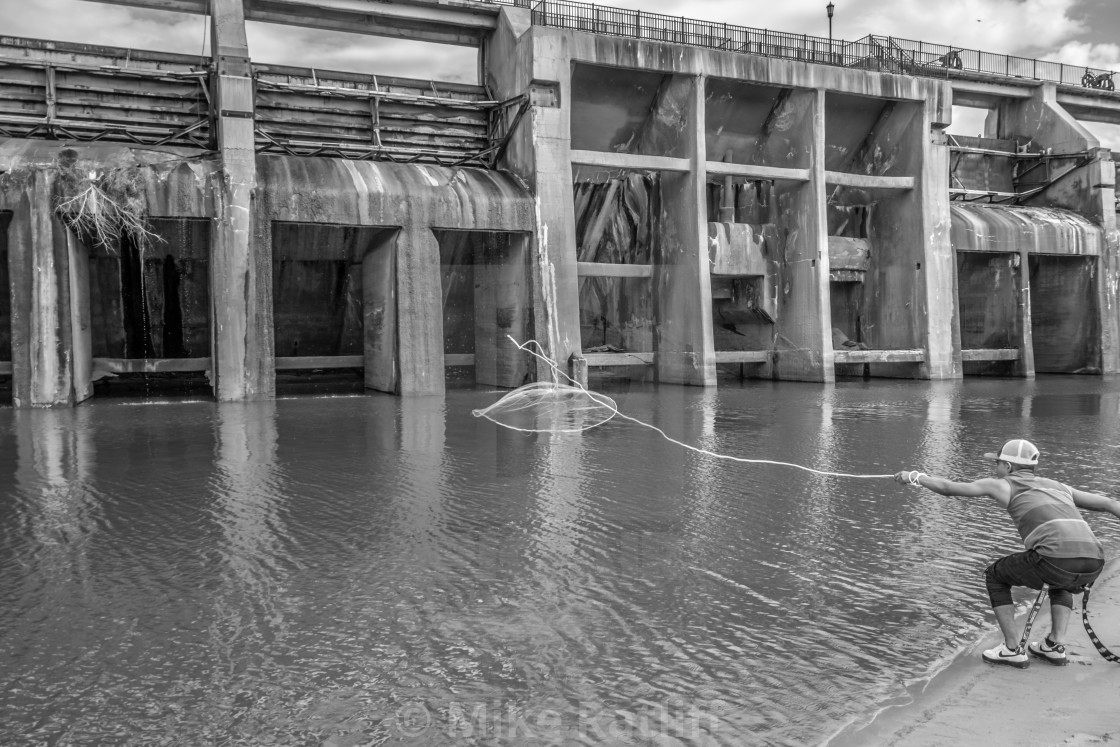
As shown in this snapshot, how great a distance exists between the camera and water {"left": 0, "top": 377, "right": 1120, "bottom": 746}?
3457 mm

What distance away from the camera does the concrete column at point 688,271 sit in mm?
20828

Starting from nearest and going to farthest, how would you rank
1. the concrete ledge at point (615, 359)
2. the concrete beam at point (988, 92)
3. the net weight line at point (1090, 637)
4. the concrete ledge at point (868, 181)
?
the net weight line at point (1090, 637) < the concrete ledge at point (615, 359) < the concrete ledge at point (868, 181) < the concrete beam at point (988, 92)

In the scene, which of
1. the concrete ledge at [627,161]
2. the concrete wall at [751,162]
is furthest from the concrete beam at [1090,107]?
the concrete ledge at [627,161]

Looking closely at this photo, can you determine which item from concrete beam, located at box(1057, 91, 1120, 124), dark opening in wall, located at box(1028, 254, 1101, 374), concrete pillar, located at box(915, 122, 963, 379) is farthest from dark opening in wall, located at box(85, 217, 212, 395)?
concrete beam, located at box(1057, 91, 1120, 124)

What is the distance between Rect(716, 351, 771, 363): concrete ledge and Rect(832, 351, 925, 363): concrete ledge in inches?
69.6

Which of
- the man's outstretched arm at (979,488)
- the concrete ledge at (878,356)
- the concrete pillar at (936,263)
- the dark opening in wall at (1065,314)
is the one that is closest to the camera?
the man's outstretched arm at (979,488)

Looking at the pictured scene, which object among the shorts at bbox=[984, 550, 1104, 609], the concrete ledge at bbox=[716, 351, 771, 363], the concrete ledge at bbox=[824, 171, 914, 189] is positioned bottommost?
the shorts at bbox=[984, 550, 1104, 609]

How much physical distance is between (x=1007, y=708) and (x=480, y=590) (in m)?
2.61

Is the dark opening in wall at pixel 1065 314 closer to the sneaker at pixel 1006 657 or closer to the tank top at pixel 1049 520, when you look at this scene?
the tank top at pixel 1049 520

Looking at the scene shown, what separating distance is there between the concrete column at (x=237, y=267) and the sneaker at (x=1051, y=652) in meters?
15.0

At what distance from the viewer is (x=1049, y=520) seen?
13.1ft

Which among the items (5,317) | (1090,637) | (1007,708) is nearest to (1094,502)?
(1090,637)

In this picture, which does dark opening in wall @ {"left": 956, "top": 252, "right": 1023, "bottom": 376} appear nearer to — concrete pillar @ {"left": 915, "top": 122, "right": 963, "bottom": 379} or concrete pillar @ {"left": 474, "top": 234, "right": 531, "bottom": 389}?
concrete pillar @ {"left": 915, "top": 122, "right": 963, "bottom": 379}

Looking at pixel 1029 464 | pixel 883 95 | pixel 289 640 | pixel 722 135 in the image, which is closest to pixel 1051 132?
pixel 883 95
